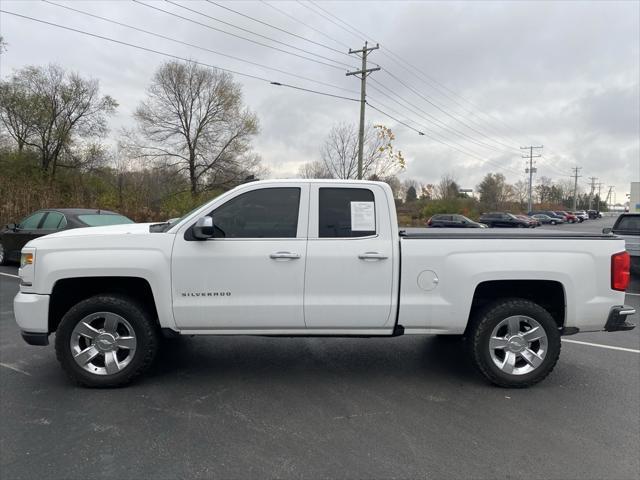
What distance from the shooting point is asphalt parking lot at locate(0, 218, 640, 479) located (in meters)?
2.71

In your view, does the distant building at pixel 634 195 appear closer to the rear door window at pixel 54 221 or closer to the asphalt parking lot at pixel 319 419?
the asphalt parking lot at pixel 319 419

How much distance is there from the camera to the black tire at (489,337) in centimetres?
384

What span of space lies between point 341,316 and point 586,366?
2.88 m

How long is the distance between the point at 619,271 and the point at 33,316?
5.29 m

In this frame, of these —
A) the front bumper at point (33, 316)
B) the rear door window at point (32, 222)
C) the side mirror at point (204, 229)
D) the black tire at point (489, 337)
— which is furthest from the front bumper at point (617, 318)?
the rear door window at point (32, 222)

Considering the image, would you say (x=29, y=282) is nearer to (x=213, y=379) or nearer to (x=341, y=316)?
(x=213, y=379)

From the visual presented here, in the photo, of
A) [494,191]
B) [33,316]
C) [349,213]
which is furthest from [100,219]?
[494,191]

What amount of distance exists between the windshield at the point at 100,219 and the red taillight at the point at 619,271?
29.4ft

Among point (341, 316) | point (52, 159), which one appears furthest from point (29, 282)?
point (52, 159)

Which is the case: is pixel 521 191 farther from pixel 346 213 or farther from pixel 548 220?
pixel 346 213

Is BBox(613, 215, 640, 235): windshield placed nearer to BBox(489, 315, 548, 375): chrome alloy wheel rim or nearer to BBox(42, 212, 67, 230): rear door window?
BBox(489, 315, 548, 375): chrome alloy wheel rim

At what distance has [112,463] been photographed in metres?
2.71

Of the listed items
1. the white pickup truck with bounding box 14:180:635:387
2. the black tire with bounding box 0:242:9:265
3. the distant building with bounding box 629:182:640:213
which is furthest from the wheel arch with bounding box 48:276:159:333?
the distant building with bounding box 629:182:640:213

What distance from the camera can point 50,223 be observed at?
9773 millimetres
